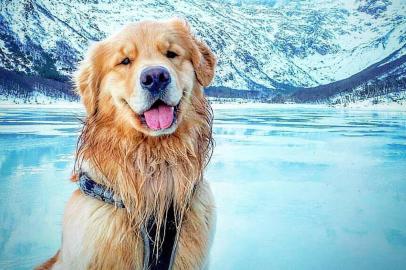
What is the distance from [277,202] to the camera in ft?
11.5

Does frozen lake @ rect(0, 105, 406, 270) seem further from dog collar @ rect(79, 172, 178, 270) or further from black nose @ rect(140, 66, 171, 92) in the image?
black nose @ rect(140, 66, 171, 92)

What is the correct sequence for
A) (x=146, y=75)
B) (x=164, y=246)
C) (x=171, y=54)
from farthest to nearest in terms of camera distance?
(x=171, y=54)
(x=164, y=246)
(x=146, y=75)

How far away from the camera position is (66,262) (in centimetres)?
171

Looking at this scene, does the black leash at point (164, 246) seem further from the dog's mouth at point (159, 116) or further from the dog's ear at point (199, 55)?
the dog's ear at point (199, 55)

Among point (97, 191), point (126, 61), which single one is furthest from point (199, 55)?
point (97, 191)

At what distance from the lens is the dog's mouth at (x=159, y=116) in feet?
5.57

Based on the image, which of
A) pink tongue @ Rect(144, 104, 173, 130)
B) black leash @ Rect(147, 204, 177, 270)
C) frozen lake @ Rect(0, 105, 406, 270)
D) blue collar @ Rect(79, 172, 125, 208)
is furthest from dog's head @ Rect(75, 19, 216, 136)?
frozen lake @ Rect(0, 105, 406, 270)

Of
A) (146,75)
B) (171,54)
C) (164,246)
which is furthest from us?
(171,54)

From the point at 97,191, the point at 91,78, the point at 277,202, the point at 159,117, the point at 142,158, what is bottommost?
the point at 277,202

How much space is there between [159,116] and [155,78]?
155 millimetres

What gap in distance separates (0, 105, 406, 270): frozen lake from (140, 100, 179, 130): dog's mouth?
3.89 feet

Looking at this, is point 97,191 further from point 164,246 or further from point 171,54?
point 171,54

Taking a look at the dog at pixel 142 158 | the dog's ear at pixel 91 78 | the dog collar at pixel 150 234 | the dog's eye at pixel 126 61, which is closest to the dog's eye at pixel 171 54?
the dog at pixel 142 158

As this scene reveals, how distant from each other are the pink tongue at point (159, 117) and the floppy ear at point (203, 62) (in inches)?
9.9
